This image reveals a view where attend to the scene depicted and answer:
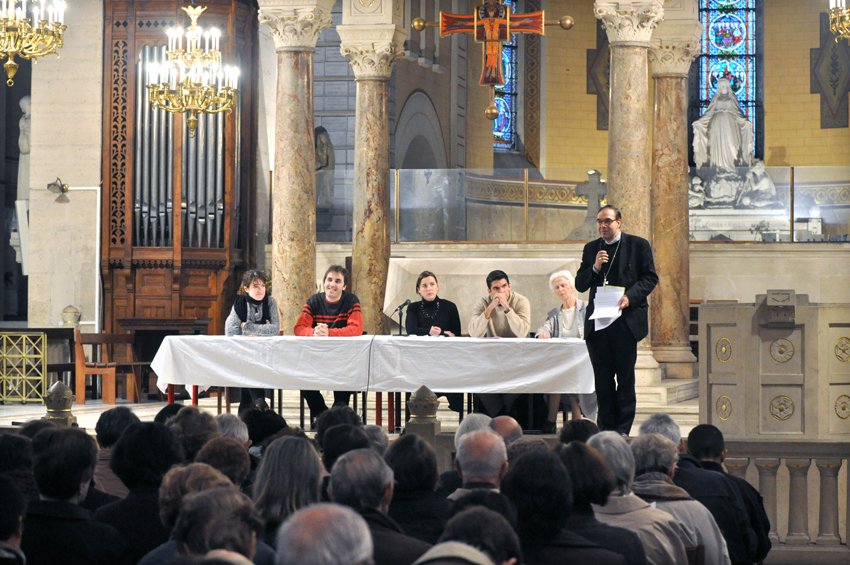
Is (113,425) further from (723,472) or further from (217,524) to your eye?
(217,524)

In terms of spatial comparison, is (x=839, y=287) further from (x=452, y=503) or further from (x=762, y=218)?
(x=452, y=503)

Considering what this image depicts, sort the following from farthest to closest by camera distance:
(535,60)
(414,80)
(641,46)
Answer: (535,60)
(414,80)
(641,46)

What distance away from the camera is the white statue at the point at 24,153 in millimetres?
17703

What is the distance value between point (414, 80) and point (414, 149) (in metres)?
0.96

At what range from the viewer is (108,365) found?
1502 cm

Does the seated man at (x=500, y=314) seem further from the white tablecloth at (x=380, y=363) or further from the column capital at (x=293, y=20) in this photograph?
the column capital at (x=293, y=20)

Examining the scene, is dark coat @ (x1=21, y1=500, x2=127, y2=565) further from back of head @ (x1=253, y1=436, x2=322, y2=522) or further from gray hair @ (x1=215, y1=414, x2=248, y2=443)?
gray hair @ (x1=215, y1=414, x2=248, y2=443)

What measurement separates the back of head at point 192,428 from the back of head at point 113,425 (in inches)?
8.3

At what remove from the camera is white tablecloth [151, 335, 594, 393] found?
9336mm

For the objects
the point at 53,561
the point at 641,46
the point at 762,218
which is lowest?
the point at 53,561

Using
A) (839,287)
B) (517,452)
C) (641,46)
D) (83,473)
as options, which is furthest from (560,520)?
(839,287)

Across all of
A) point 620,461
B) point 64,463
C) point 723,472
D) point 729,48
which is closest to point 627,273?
point 723,472

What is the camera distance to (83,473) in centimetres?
464

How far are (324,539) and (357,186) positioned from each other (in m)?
12.6
